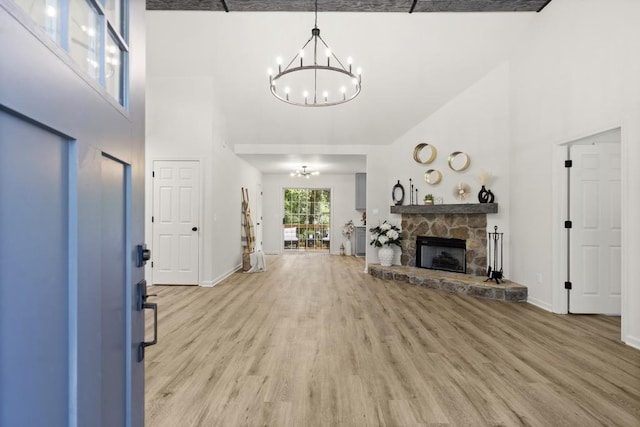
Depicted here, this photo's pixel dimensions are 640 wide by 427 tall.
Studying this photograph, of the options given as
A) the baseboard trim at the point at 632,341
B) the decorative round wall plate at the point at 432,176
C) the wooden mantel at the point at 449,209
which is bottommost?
the baseboard trim at the point at 632,341

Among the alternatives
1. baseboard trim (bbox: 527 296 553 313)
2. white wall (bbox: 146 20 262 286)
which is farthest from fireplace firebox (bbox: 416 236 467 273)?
white wall (bbox: 146 20 262 286)

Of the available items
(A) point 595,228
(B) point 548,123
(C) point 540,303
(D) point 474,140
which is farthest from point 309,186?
(A) point 595,228

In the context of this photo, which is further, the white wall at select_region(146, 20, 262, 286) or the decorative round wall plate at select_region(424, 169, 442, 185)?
the decorative round wall plate at select_region(424, 169, 442, 185)

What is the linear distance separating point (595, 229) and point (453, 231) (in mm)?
1971

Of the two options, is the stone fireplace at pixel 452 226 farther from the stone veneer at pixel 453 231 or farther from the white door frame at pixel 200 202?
the white door frame at pixel 200 202

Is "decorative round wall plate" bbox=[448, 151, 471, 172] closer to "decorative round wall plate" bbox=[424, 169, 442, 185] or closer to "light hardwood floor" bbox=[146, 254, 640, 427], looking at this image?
"decorative round wall plate" bbox=[424, 169, 442, 185]

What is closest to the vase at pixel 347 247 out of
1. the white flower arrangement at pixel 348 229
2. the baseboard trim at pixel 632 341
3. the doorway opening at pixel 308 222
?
the white flower arrangement at pixel 348 229

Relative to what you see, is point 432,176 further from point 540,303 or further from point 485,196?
point 540,303

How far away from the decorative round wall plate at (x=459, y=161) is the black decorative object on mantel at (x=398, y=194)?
1.29 metres

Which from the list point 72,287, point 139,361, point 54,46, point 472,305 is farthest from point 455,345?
point 54,46

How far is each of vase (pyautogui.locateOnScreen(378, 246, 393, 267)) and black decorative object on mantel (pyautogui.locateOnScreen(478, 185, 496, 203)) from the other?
2.00 metres

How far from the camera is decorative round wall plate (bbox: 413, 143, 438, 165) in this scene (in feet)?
19.3

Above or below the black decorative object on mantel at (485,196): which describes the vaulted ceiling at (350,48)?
above

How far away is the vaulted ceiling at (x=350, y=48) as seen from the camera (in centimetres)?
383
